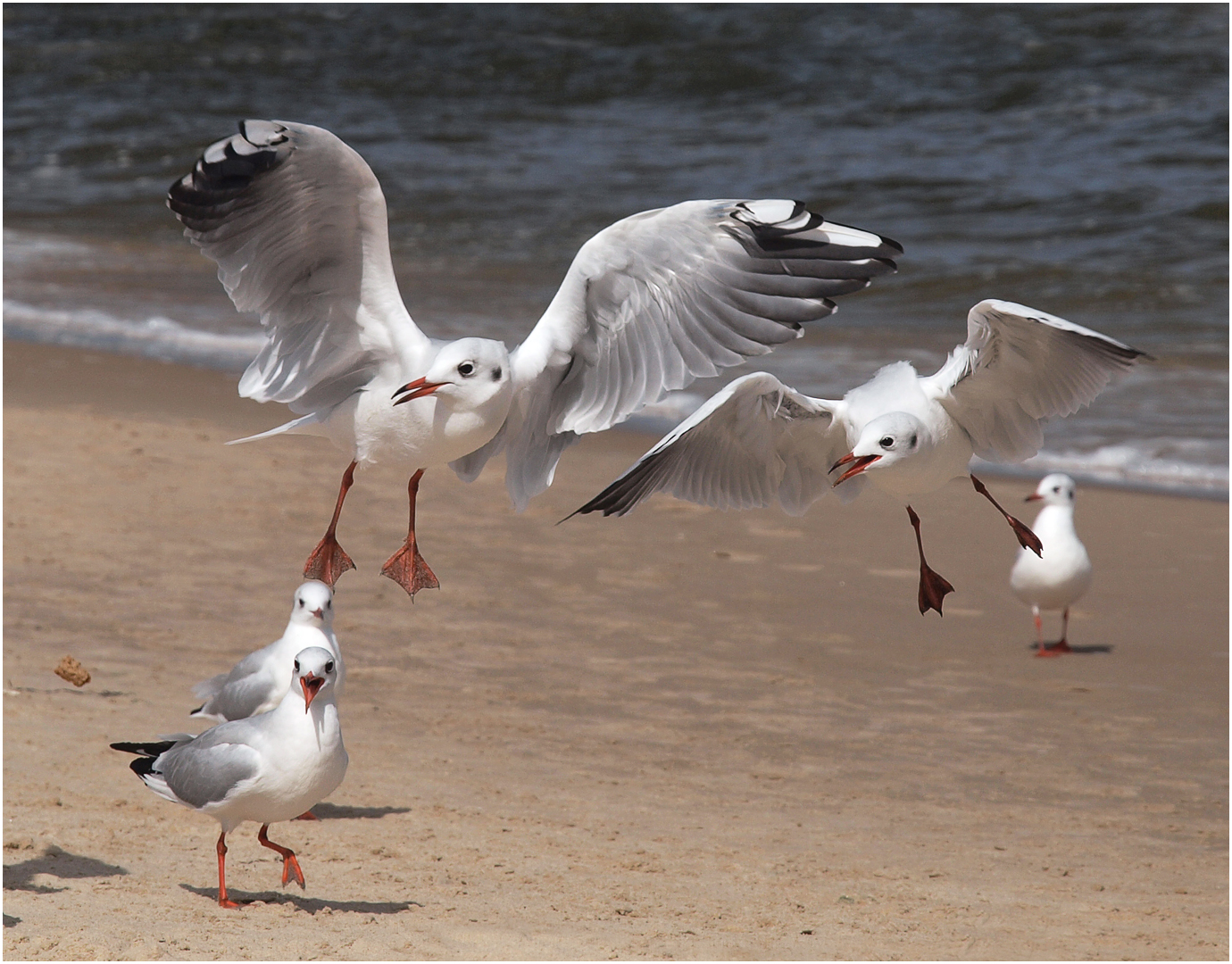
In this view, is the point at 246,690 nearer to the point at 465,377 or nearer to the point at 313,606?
the point at 313,606

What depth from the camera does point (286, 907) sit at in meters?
4.75

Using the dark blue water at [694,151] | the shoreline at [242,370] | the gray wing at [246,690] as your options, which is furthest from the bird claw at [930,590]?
the dark blue water at [694,151]

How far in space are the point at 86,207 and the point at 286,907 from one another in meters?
15.9

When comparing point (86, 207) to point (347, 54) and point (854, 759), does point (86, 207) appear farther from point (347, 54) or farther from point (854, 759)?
point (854, 759)

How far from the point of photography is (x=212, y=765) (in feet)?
15.1

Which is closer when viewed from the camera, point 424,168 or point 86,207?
point 86,207

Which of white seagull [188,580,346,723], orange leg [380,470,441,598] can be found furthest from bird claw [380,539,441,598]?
white seagull [188,580,346,723]

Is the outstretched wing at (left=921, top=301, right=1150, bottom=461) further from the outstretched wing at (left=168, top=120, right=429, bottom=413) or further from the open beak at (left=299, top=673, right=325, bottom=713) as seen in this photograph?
the open beak at (left=299, top=673, right=325, bottom=713)

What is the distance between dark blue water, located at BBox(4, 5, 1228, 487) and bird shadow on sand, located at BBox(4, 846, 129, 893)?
6565mm

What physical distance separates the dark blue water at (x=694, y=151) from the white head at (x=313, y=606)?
588 centimetres

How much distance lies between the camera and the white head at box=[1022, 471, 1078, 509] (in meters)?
8.02

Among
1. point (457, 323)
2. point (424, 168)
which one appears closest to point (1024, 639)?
point (457, 323)

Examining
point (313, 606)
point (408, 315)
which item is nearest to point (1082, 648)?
point (313, 606)

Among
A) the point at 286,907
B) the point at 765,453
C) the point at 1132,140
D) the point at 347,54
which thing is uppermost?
the point at 347,54
